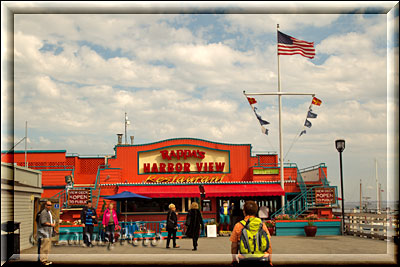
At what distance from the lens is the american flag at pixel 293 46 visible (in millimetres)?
27531

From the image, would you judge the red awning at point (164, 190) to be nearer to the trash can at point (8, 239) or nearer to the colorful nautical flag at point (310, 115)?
the colorful nautical flag at point (310, 115)

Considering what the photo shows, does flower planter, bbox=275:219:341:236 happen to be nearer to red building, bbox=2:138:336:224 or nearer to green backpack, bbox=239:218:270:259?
red building, bbox=2:138:336:224

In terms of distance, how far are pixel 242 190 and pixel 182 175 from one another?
15.7 ft

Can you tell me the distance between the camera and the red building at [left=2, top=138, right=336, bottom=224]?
101ft

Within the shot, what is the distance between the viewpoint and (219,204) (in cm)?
3216

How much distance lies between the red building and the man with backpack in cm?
2213

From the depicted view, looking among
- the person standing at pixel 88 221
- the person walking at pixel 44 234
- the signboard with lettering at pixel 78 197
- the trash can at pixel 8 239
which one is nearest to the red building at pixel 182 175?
the signboard with lettering at pixel 78 197

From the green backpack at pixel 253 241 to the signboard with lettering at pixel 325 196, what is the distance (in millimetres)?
20212

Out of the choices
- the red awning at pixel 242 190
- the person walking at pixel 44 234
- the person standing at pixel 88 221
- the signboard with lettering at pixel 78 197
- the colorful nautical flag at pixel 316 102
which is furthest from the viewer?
the red awning at pixel 242 190

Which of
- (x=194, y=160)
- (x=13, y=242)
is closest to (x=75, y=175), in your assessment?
(x=194, y=160)

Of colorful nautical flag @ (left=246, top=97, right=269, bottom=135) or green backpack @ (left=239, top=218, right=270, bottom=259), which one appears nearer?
green backpack @ (left=239, top=218, right=270, bottom=259)

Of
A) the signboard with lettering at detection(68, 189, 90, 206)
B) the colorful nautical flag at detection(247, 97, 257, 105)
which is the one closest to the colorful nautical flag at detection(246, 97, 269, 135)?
the colorful nautical flag at detection(247, 97, 257, 105)

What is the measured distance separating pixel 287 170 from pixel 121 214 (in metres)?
11.4

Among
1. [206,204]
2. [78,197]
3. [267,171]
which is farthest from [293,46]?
[78,197]
